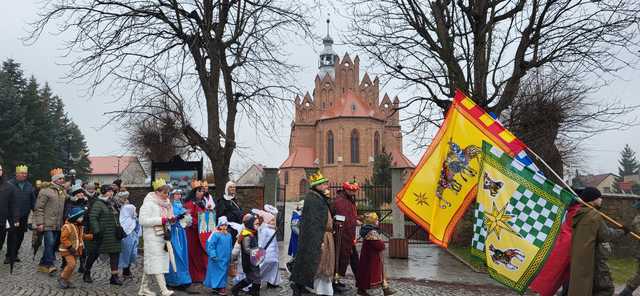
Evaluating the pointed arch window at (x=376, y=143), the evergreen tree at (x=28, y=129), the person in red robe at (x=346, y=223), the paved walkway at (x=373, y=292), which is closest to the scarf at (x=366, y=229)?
the person in red robe at (x=346, y=223)

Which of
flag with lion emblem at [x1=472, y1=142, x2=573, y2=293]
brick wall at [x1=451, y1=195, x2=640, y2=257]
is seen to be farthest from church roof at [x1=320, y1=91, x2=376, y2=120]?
flag with lion emblem at [x1=472, y1=142, x2=573, y2=293]

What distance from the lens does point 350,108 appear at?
62.2 meters

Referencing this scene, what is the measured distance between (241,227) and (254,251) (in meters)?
0.53

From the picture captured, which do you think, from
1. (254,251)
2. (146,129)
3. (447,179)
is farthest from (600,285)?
(146,129)

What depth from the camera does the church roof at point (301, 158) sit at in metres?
66.1

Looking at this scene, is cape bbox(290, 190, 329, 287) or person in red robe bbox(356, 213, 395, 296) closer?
cape bbox(290, 190, 329, 287)

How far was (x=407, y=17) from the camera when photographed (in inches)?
548

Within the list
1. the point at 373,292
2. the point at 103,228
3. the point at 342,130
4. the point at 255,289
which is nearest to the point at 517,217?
the point at 373,292

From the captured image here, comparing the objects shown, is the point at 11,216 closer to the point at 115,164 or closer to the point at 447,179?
the point at 447,179

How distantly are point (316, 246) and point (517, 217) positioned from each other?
2943 mm

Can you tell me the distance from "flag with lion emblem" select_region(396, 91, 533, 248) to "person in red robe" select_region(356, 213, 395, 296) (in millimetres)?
1577

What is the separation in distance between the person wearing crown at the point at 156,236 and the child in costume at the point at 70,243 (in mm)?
1489

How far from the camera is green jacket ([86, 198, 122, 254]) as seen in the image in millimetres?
8336

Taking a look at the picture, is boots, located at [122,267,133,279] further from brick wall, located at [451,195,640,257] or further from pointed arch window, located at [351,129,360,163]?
pointed arch window, located at [351,129,360,163]
